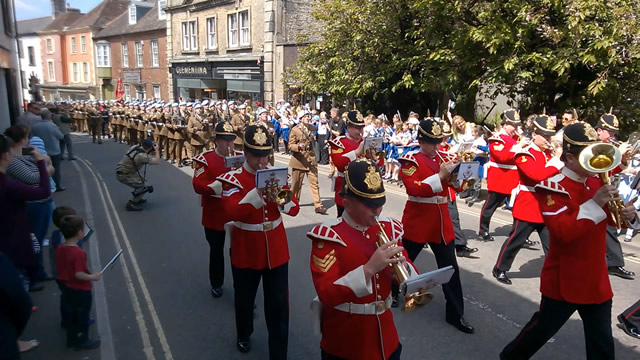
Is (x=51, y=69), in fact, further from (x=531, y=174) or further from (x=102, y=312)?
(x=531, y=174)

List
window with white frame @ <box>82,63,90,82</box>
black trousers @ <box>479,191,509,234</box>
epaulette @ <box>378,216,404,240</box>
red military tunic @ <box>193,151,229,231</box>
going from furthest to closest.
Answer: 1. window with white frame @ <box>82,63,90,82</box>
2. black trousers @ <box>479,191,509,234</box>
3. red military tunic @ <box>193,151,229,231</box>
4. epaulette @ <box>378,216,404,240</box>

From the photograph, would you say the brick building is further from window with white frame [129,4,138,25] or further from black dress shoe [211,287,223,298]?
black dress shoe [211,287,223,298]

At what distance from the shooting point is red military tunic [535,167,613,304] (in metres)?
3.61

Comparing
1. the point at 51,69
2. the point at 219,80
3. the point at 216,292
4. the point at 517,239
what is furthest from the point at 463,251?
the point at 51,69

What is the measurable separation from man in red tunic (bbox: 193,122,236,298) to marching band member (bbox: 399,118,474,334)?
225 centimetres

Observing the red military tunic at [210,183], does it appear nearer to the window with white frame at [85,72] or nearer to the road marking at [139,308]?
the road marking at [139,308]

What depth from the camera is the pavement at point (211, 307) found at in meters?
4.96

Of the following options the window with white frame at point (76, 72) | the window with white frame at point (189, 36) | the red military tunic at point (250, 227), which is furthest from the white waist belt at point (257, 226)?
the window with white frame at point (76, 72)

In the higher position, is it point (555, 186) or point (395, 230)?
point (555, 186)

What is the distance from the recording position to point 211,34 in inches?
1332

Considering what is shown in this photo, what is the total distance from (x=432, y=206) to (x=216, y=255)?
274 cm

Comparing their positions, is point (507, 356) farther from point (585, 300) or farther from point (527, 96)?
point (527, 96)

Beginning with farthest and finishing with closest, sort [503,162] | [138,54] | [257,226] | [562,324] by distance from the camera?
1. [138,54]
2. [503,162]
3. [257,226]
4. [562,324]

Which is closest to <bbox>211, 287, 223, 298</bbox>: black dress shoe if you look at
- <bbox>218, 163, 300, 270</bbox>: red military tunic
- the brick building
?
<bbox>218, 163, 300, 270</bbox>: red military tunic
